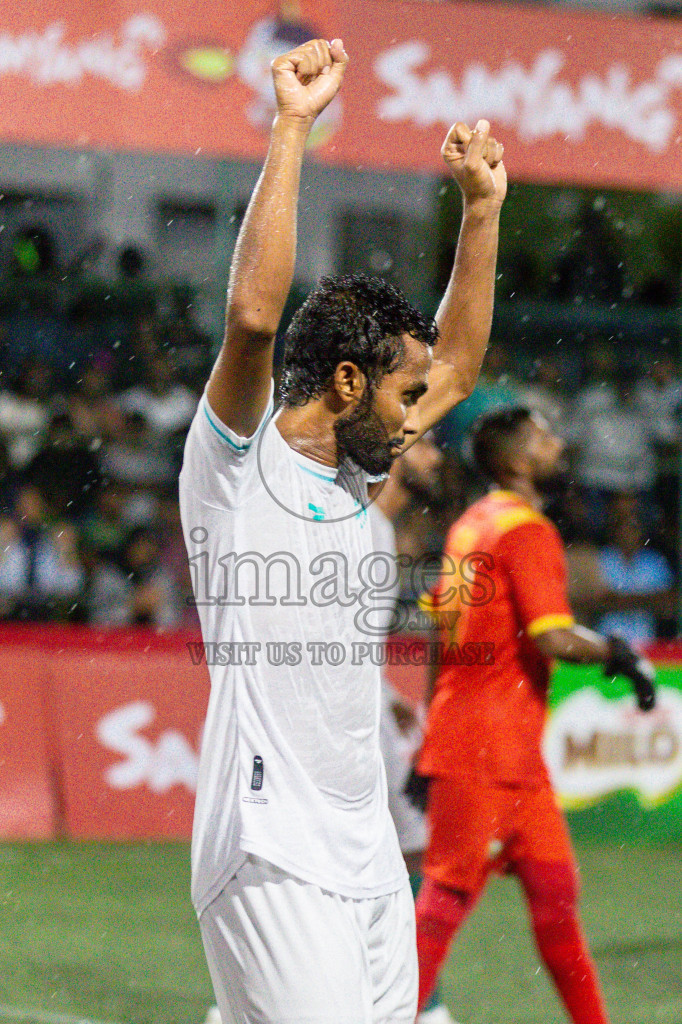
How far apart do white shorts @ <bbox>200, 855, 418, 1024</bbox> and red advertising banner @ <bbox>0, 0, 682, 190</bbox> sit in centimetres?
628

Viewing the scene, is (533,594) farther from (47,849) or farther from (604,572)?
(604,572)

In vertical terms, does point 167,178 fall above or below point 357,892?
above

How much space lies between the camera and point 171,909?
6.12m

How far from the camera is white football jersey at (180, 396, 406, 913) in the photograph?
2.29 meters

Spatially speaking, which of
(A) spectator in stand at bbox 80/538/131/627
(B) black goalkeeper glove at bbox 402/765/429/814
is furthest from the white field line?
(A) spectator in stand at bbox 80/538/131/627

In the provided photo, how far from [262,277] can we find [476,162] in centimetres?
98

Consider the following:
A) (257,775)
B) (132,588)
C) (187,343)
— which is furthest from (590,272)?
(257,775)

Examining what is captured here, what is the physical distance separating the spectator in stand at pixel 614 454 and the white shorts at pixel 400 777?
21.5 feet

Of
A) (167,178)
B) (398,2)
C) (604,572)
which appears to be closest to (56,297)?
(167,178)

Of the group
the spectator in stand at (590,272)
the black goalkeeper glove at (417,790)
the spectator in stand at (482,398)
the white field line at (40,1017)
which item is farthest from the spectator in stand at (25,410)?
the black goalkeeper glove at (417,790)

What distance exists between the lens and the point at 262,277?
84.0 inches

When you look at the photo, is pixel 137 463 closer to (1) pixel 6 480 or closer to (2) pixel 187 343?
(1) pixel 6 480

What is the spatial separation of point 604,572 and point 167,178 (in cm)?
675

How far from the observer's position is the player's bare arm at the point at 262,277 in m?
2.12
